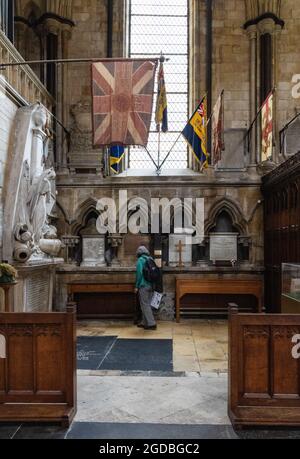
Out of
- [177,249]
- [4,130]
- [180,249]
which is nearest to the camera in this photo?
[4,130]

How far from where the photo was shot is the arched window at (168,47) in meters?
9.84

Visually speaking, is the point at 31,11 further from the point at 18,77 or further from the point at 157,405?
the point at 157,405

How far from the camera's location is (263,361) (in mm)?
3336

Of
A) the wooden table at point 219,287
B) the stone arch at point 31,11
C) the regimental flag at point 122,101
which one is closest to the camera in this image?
the regimental flag at point 122,101

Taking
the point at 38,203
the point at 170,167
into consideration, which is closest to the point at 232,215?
the point at 170,167

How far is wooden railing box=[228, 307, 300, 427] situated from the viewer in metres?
3.32

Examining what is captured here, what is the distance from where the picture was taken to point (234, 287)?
8062mm

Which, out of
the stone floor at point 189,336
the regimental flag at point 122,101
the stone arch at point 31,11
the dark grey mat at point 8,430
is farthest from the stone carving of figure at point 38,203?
the stone arch at point 31,11

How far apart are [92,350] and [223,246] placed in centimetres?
Result: 400

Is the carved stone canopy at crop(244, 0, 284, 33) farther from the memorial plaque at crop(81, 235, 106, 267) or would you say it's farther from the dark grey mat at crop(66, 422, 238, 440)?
the dark grey mat at crop(66, 422, 238, 440)

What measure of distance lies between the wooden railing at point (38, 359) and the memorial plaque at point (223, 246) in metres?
5.72

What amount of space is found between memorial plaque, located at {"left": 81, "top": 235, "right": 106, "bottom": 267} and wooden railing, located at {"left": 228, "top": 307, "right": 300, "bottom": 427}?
567cm

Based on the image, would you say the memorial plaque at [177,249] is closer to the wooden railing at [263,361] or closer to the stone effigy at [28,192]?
the stone effigy at [28,192]

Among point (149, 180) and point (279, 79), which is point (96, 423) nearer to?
point (149, 180)
